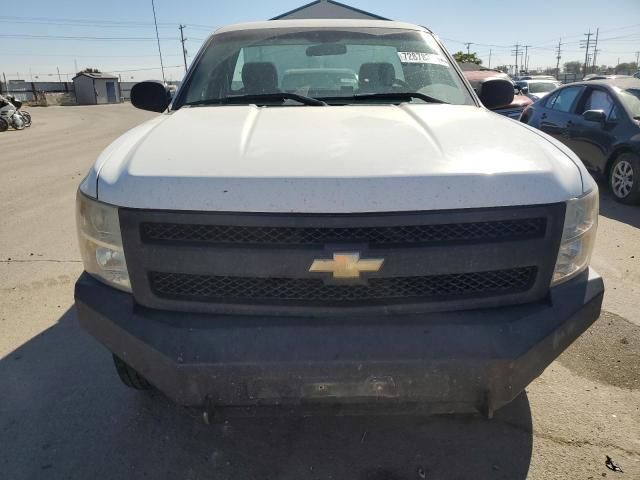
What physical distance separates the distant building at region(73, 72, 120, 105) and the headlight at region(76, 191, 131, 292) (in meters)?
62.7

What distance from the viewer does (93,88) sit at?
57.7m

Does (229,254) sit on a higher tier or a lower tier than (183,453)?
higher

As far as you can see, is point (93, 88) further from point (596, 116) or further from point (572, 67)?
point (572, 67)

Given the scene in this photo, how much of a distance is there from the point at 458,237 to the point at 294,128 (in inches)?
35.6

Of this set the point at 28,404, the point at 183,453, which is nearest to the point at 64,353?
the point at 28,404

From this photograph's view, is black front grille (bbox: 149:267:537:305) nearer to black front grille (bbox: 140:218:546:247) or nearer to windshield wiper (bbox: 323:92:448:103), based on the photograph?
black front grille (bbox: 140:218:546:247)

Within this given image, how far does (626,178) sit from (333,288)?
6.45m

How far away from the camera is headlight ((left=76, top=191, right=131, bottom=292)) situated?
196cm

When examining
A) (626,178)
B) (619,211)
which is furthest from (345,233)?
(626,178)

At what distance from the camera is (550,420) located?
8.50ft

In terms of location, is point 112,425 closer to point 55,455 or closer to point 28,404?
point 55,455

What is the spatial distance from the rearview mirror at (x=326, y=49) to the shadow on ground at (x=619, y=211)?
14.5 ft

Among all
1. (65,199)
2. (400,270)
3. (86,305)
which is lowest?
(65,199)

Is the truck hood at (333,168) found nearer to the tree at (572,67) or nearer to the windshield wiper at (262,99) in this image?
the windshield wiper at (262,99)
